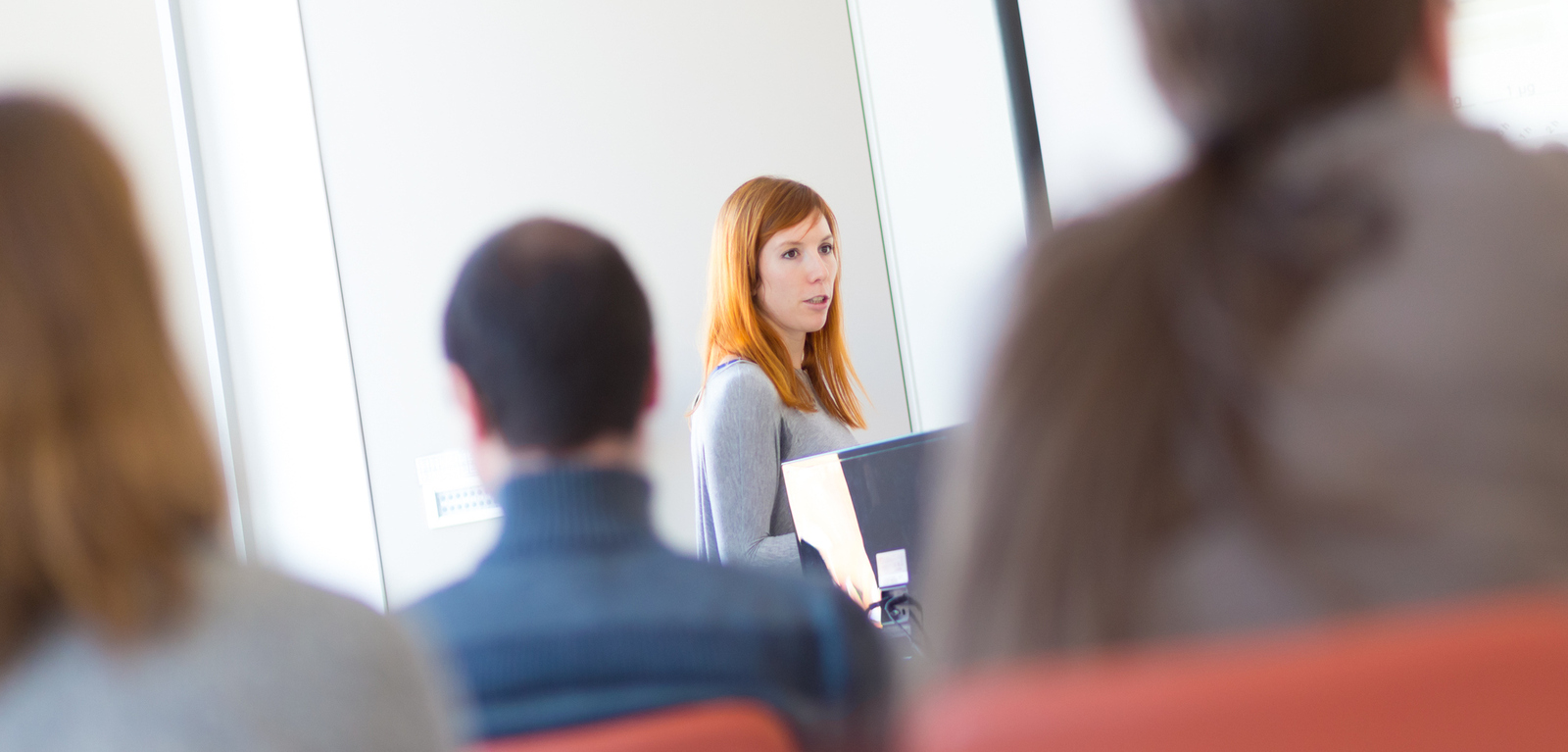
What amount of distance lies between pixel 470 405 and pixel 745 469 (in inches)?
40.2

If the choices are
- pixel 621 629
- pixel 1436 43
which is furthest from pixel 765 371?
pixel 1436 43

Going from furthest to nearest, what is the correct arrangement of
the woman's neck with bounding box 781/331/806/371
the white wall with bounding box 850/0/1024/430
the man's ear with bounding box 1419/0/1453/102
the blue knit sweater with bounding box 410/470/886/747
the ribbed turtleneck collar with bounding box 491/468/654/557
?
the white wall with bounding box 850/0/1024/430, the woman's neck with bounding box 781/331/806/371, the ribbed turtleneck collar with bounding box 491/468/654/557, the blue knit sweater with bounding box 410/470/886/747, the man's ear with bounding box 1419/0/1453/102

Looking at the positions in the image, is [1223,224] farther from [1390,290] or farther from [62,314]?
[62,314]

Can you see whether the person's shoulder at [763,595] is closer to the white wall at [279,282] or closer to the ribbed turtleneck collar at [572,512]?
the ribbed turtleneck collar at [572,512]

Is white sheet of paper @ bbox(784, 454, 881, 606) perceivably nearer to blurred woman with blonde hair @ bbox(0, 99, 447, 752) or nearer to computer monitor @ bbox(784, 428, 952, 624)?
computer monitor @ bbox(784, 428, 952, 624)

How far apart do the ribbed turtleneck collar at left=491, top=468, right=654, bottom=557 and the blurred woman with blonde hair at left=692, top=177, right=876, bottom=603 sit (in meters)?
1.01

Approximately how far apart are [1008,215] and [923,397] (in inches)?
25.9

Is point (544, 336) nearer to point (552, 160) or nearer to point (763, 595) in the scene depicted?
point (763, 595)

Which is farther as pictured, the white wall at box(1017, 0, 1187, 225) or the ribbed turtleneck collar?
the white wall at box(1017, 0, 1187, 225)

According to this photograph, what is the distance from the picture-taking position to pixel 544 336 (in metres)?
1.17

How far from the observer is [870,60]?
3.27m

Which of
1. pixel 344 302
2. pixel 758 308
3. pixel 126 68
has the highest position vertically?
pixel 126 68

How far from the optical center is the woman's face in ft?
7.90

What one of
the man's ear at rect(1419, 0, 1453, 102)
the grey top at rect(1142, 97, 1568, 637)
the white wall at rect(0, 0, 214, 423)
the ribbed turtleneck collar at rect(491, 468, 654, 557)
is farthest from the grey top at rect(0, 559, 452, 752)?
the white wall at rect(0, 0, 214, 423)
